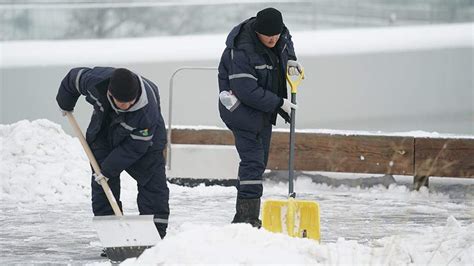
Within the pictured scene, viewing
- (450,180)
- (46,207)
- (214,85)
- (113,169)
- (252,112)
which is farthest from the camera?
(214,85)

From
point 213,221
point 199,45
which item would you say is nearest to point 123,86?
point 213,221

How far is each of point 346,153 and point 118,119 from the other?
4237 millimetres

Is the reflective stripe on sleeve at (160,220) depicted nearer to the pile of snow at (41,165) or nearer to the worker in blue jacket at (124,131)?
the worker in blue jacket at (124,131)

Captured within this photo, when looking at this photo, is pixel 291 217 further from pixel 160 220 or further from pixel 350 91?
pixel 350 91

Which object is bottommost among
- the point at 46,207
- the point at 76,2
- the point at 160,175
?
the point at 46,207

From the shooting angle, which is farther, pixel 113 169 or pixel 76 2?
pixel 76 2

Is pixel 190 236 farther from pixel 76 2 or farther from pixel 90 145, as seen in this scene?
pixel 76 2

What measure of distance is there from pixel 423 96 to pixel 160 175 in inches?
250

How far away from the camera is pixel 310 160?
11.0m

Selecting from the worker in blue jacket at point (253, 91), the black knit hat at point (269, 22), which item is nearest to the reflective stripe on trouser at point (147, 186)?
the worker in blue jacket at point (253, 91)

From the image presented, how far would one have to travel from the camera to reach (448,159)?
10.7 m

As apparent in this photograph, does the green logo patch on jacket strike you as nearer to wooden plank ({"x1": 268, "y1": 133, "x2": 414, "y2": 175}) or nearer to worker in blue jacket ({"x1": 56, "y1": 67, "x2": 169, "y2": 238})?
worker in blue jacket ({"x1": 56, "y1": 67, "x2": 169, "y2": 238})

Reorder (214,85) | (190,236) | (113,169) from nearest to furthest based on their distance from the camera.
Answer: (190,236), (113,169), (214,85)

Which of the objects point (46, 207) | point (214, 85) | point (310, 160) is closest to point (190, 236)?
point (46, 207)
